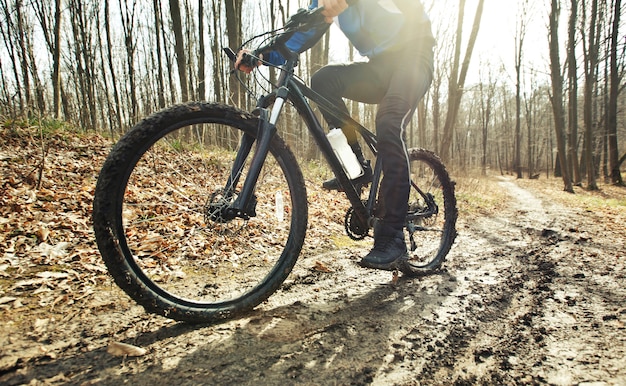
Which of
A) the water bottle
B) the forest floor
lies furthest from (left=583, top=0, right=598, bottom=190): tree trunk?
the water bottle

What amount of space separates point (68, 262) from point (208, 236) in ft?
3.66

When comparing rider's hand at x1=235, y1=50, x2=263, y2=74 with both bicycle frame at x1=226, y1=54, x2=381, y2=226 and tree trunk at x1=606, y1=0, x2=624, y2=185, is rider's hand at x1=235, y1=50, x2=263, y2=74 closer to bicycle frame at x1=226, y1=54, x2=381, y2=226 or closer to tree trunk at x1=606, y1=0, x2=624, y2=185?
bicycle frame at x1=226, y1=54, x2=381, y2=226

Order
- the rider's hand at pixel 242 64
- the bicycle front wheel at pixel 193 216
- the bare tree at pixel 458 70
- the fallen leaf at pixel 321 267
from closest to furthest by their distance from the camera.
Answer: the bicycle front wheel at pixel 193 216 < the rider's hand at pixel 242 64 < the fallen leaf at pixel 321 267 < the bare tree at pixel 458 70

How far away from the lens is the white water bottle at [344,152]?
7.53ft

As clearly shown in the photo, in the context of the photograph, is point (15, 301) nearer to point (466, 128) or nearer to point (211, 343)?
point (211, 343)

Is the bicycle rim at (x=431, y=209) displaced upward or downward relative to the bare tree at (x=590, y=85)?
downward

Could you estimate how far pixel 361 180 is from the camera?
8.34 ft

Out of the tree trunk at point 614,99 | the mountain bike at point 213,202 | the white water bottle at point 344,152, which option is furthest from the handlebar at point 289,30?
the tree trunk at point 614,99

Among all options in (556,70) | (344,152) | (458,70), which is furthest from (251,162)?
(556,70)

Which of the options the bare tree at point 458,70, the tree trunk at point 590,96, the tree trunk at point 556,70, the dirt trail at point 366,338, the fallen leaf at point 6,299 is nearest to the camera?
the dirt trail at point 366,338

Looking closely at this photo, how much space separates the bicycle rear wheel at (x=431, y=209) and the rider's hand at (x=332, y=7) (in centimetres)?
139

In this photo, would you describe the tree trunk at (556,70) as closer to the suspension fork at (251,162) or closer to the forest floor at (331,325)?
the forest floor at (331,325)

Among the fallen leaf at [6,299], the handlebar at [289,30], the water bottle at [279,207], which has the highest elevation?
the handlebar at [289,30]

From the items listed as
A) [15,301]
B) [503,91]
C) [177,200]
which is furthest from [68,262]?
[503,91]
